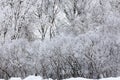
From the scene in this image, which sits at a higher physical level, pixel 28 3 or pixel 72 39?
pixel 28 3

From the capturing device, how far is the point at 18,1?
31766 millimetres

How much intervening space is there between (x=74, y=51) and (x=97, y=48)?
1.77 m

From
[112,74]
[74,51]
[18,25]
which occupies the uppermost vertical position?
[18,25]

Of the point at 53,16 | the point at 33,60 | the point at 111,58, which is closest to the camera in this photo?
the point at 111,58

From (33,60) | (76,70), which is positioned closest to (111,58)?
(76,70)

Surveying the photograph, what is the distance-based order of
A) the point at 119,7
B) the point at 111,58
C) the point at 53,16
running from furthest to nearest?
1. the point at 53,16
2. the point at 119,7
3. the point at 111,58

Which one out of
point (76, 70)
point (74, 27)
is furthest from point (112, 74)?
point (74, 27)

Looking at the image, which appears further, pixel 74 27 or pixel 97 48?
pixel 74 27

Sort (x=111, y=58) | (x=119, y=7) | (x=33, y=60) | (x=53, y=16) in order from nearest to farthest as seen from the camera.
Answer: (x=111, y=58), (x=33, y=60), (x=119, y=7), (x=53, y=16)

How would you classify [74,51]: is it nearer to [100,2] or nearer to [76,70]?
[76,70]

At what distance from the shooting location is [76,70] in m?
22.3

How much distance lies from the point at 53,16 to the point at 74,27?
14.0 ft

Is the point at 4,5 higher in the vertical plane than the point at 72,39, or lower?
higher

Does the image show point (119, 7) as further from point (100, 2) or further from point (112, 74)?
point (112, 74)
